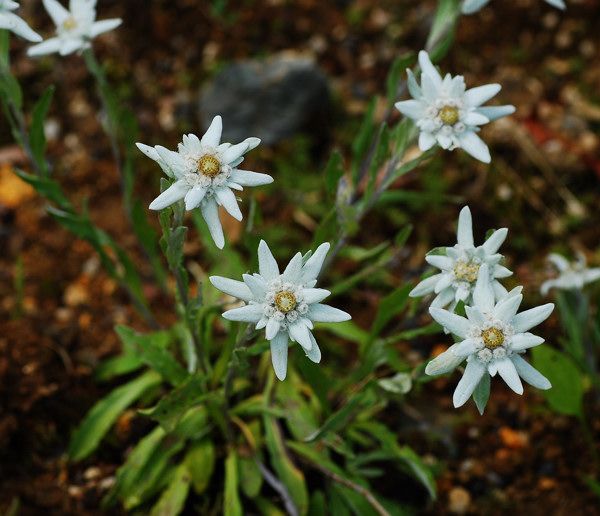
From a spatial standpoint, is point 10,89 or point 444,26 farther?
point 444,26

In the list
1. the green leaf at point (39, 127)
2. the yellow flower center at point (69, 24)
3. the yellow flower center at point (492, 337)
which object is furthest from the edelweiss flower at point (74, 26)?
the yellow flower center at point (492, 337)

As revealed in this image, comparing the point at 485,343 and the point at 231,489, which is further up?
the point at 485,343

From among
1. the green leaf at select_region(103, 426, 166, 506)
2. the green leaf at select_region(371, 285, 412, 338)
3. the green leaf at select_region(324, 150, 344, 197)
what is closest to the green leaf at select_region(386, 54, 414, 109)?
the green leaf at select_region(324, 150, 344, 197)

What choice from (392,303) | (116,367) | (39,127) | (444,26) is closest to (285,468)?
(392,303)

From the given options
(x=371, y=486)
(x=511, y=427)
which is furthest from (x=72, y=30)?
(x=511, y=427)

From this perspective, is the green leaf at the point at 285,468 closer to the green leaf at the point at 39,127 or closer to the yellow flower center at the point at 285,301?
the yellow flower center at the point at 285,301

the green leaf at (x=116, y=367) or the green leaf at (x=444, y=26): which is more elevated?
the green leaf at (x=444, y=26)

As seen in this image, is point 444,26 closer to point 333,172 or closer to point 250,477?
point 333,172
